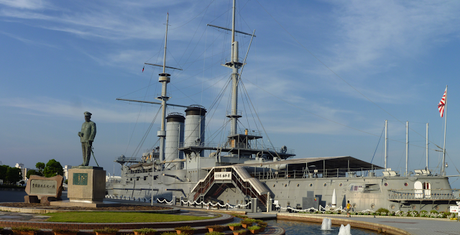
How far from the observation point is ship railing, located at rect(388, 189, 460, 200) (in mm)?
31347

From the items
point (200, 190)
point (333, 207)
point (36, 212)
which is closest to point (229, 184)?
point (200, 190)

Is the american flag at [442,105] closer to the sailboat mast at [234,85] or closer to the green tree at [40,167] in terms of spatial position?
the sailboat mast at [234,85]

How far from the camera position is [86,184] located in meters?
27.8

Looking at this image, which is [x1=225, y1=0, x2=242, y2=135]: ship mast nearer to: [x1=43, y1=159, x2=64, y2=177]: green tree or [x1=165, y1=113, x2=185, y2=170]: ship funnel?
[x1=165, y1=113, x2=185, y2=170]: ship funnel

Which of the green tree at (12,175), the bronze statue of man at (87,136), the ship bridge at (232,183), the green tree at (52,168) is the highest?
the bronze statue of man at (87,136)

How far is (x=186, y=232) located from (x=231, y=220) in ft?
24.3

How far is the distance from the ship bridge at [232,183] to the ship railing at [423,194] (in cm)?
1196

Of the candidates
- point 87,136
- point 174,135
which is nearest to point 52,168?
point 174,135

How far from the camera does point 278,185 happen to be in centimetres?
4197

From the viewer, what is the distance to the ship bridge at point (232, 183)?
3999 centimetres

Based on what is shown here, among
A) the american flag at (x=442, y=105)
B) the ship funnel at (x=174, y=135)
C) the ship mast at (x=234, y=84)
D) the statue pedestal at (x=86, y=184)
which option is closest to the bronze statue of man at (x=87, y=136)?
the statue pedestal at (x=86, y=184)

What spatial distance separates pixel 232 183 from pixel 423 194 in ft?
68.3

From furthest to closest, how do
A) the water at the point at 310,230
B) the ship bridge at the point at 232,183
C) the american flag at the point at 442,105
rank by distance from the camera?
the ship bridge at the point at 232,183, the american flag at the point at 442,105, the water at the point at 310,230

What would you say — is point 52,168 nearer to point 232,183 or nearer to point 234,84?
point 234,84
